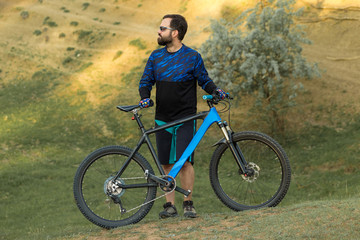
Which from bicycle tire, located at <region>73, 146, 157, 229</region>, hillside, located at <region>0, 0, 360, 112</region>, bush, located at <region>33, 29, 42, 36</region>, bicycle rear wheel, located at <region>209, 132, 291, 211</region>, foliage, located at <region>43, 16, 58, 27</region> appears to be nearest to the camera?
bicycle rear wheel, located at <region>209, 132, 291, 211</region>

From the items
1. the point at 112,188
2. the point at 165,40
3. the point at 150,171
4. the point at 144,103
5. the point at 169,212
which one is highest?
the point at 165,40

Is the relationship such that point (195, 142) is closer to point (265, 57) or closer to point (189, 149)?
point (189, 149)

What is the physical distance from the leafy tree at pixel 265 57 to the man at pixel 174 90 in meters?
12.4

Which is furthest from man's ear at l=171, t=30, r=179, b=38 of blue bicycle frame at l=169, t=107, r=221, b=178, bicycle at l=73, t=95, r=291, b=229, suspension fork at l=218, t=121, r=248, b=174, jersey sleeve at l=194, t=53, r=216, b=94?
suspension fork at l=218, t=121, r=248, b=174

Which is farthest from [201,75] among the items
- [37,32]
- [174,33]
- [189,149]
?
[37,32]

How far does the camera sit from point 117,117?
22.4 meters

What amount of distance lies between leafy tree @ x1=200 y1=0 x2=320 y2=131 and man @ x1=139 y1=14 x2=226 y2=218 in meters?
12.4

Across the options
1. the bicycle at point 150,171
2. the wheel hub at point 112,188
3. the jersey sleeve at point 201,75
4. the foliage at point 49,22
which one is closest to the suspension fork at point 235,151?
the bicycle at point 150,171

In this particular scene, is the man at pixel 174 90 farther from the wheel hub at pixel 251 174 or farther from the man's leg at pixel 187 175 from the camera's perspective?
the wheel hub at pixel 251 174

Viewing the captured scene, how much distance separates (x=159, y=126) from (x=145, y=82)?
599mm

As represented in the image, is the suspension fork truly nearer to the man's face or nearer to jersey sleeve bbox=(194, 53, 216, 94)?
jersey sleeve bbox=(194, 53, 216, 94)

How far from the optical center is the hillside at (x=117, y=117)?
5281mm

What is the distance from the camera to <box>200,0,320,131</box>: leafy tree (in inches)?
706

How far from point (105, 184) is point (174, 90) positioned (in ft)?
4.43
